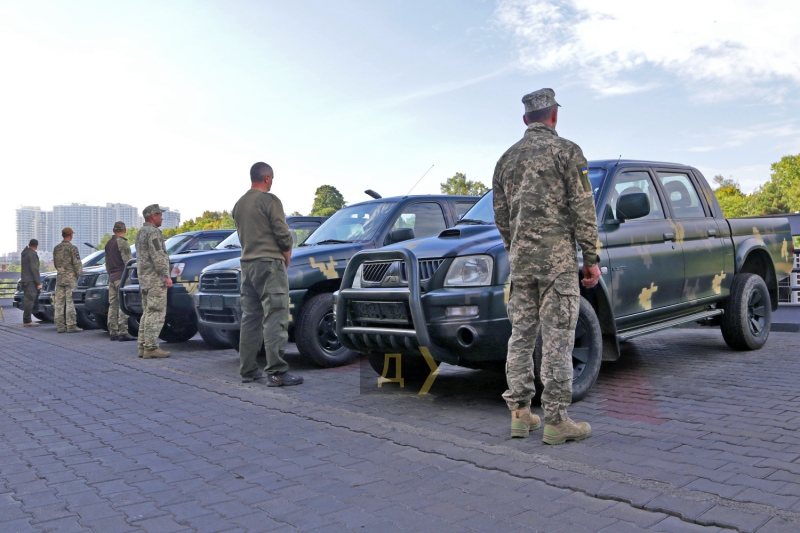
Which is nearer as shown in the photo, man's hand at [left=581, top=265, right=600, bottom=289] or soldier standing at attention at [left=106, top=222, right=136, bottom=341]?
man's hand at [left=581, top=265, right=600, bottom=289]

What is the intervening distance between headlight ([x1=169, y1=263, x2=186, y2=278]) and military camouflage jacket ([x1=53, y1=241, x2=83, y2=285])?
5.34m

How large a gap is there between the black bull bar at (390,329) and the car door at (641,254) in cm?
158

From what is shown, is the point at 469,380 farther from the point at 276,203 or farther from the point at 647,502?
the point at 647,502

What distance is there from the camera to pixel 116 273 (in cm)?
1217

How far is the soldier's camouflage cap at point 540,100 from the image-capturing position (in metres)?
4.52

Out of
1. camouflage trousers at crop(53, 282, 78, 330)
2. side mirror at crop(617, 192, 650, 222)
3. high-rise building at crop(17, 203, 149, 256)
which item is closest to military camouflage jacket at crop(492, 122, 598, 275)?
side mirror at crop(617, 192, 650, 222)

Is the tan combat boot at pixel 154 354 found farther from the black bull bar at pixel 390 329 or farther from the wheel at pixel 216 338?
the black bull bar at pixel 390 329

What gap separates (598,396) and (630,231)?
1428 millimetres

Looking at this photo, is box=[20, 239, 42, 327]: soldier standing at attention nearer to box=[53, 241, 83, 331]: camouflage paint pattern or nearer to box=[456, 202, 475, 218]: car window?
box=[53, 241, 83, 331]: camouflage paint pattern

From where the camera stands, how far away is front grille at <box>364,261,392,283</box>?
5708 millimetres

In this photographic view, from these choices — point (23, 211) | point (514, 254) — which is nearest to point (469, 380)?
point (514, 254)

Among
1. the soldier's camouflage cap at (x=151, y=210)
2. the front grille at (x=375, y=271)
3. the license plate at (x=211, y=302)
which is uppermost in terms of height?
the soldier's camouflage cap at (x=151, y=210)

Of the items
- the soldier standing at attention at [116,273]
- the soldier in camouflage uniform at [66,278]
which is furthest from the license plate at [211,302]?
the soldier in camouflage uniform at [66,278]

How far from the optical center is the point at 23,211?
167875mm
